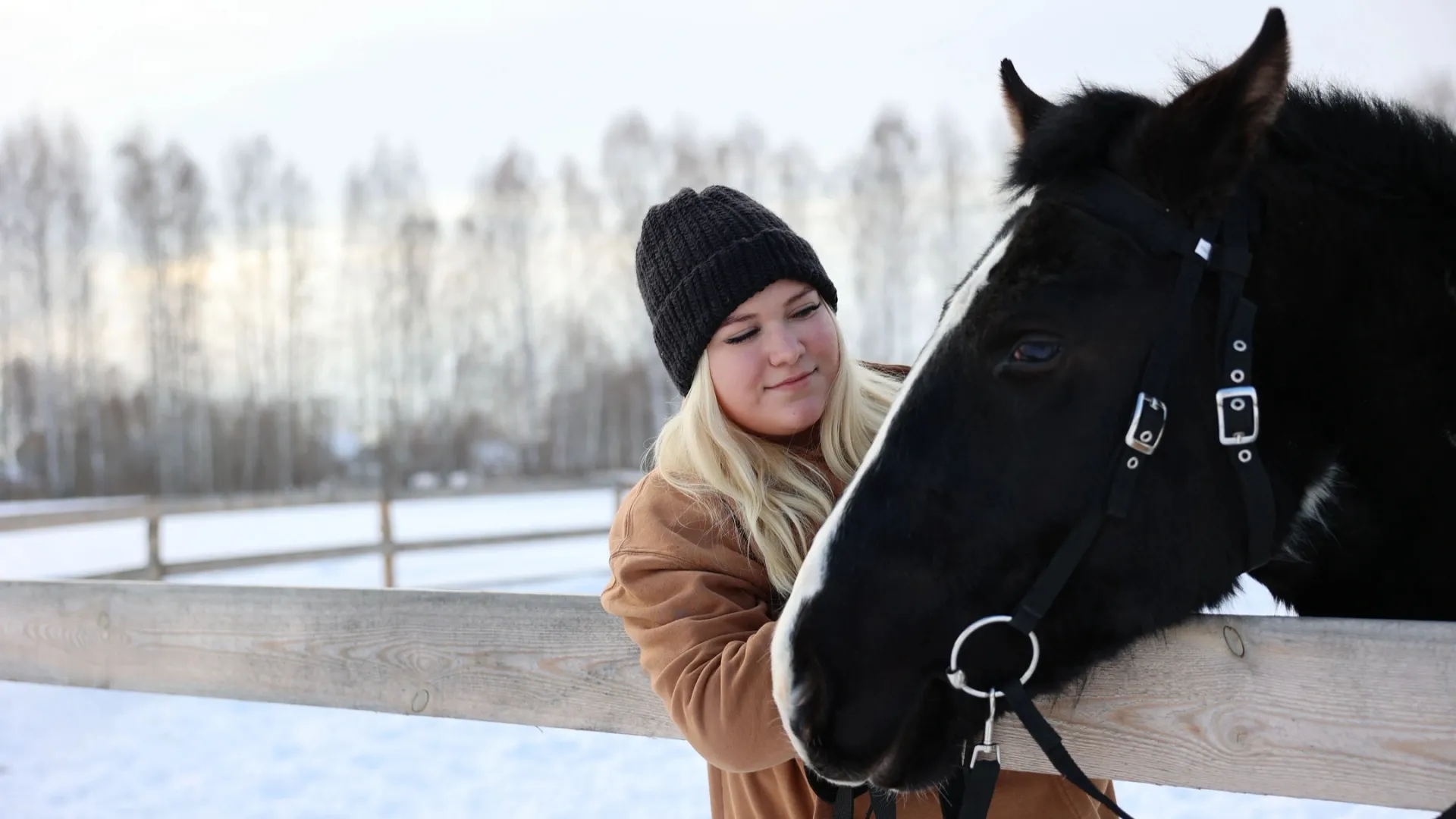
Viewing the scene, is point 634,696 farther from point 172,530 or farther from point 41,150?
point 41,150

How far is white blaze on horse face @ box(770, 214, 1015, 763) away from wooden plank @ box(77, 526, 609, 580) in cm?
720

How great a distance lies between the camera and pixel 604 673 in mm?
1905

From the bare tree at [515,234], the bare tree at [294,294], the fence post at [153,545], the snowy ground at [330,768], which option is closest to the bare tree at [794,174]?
the bare tree at [515,234]

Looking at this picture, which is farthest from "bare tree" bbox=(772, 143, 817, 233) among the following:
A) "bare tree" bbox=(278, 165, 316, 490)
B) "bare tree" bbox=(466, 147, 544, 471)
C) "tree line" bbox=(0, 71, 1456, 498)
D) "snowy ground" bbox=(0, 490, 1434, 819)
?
"snowy ground" bbox=(0, 490, 1434, 819)

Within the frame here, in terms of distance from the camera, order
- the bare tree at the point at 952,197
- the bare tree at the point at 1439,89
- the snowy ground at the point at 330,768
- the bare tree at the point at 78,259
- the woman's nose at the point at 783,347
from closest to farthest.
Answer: the woman's nose at the point at 783,347
the snowy ground at the point at 330,768
the bare tree at the point at 1439,89
the bare tree at the point at 952,197
the bare tree at the point at 78,259

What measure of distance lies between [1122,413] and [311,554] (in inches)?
346

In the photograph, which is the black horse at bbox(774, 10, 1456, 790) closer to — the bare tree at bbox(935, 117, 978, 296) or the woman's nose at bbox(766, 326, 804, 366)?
the woman's nose at bbox(766, 326, 804, 366)

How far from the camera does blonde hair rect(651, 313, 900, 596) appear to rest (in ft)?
5.75

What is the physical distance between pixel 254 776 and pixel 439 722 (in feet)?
3.52

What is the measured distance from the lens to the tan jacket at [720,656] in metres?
1.45

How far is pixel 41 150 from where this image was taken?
26.0 metres

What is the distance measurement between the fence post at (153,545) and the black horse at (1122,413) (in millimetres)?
8030

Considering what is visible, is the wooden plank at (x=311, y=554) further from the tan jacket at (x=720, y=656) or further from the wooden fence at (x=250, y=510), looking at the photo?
the tan jacket at (x=720, y=656)

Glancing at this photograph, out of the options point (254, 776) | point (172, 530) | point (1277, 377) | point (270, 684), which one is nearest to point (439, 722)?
point (254, 776)
